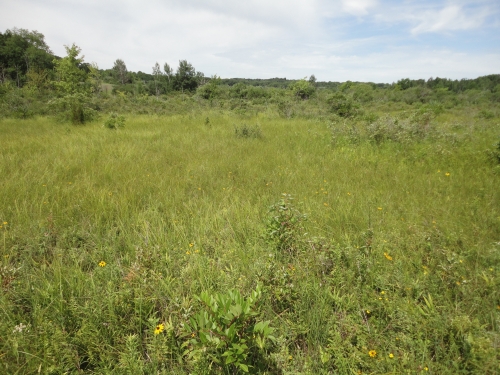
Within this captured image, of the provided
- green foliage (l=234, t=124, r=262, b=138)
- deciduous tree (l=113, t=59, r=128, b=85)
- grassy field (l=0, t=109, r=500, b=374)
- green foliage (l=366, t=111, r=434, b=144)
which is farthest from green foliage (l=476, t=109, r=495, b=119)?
deciduous tree (l=113, t=59, r=128, b=85)

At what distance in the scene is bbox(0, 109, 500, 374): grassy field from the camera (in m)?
1.44

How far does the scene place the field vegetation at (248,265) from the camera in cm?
142

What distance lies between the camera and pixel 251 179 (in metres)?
4.29

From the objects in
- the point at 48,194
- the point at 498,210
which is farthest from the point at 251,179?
the point at 498,210

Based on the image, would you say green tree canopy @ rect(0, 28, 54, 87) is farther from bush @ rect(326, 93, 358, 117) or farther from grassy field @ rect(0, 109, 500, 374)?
grassy field @ rect(0, 109, 500, 374)

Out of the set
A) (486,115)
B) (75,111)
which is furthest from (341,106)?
(75,111)

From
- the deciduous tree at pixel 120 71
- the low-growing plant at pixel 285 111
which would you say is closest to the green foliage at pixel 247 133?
the low-growing plant at pixel 285 111

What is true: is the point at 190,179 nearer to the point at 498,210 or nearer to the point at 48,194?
the point at 48,194

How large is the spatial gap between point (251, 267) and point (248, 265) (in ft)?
0.27

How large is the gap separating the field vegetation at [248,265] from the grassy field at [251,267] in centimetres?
Result: 2

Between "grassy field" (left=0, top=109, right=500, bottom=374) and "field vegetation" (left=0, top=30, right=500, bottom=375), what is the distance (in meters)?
0.02

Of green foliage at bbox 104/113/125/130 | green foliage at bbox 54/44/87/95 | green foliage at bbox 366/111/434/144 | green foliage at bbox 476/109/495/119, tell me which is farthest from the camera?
green foliage at bbox 54/44/87/95

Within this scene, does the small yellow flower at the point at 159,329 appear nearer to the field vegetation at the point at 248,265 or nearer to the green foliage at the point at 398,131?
the field vegetation at the point at 248,265

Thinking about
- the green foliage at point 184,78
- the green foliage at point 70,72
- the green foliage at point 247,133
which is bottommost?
the green foliage at point 247,133
